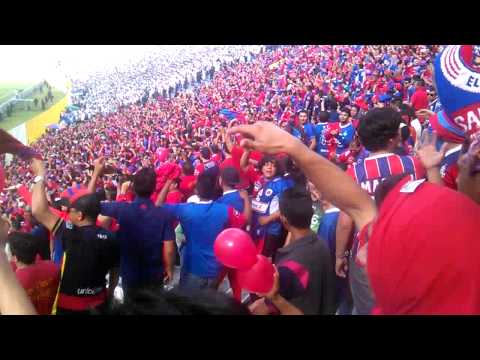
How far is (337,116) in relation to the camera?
10.4 ft

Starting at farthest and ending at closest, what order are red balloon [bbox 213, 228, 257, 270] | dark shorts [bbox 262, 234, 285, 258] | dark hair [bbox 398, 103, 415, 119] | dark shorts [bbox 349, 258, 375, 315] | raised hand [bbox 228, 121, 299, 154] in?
dark shorts [bbox 262, 234, 285, 258] < dark hair [bbox 398, 103, 415, 119] < dark shorts [bbox 349, 258, 375, 315] < red balloon [bbox 213, 228, 257, 270] < raised hand [bbox 228, 121, 299, 154]

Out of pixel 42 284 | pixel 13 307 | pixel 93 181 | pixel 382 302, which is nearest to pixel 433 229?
pixel 382 302

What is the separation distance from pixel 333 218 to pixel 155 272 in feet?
3.43

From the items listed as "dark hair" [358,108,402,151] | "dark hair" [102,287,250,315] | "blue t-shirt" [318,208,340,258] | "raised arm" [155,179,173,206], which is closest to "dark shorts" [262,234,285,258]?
"blue t-shirt" [318,208,340,258]

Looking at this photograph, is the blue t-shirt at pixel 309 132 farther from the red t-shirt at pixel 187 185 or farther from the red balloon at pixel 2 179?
the red balloon at pixel 2 179

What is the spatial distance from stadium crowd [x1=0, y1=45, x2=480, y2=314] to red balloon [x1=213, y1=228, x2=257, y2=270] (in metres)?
0.15

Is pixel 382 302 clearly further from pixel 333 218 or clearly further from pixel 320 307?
pixel 333 218

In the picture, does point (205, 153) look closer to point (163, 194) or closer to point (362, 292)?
point (163, 194)

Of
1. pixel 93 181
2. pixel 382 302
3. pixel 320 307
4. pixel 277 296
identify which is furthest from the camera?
pixel 93 181

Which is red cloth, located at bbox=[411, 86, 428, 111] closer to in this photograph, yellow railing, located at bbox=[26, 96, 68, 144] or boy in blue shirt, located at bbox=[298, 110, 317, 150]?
Answer: boy in blue shirt, located at bbox=[298, 110, 317, 150]

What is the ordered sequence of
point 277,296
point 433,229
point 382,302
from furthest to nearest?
point 277,296, point 382,302, point 433,229

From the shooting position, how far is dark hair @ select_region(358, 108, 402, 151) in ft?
8.61

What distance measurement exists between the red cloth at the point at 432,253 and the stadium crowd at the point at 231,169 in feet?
2.09

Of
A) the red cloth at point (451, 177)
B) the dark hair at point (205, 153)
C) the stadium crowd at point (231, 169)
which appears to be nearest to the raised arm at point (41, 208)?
the stadium crowd at point (231, 169)
